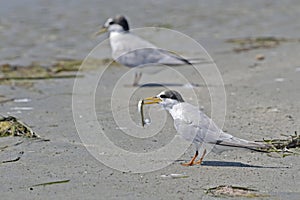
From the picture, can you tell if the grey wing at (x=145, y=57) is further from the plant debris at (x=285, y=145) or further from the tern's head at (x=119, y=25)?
the plant debris at (x=285, y=145)

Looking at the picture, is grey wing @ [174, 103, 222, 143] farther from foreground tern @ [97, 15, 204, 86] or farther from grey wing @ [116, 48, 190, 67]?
grey wing @ [116, 48, 190, 67]

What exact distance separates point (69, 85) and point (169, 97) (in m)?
2.88

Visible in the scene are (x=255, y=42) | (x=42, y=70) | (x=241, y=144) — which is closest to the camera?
(x=241, y=144)

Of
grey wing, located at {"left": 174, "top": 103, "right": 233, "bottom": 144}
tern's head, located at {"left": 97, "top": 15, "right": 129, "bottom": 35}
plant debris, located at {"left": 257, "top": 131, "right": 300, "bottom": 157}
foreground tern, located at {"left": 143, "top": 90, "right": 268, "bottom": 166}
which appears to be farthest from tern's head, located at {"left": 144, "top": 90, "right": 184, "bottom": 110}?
tern's head, located at {"left": 97, "top": 15, "right": 129, "bottom": 35}

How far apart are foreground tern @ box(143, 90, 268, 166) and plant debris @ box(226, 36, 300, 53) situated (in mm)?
4862

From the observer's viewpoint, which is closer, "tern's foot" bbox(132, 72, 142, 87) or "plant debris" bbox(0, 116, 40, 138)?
"plant debris" bbox(0, 116, 40, 138)

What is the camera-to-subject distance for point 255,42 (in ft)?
34.0

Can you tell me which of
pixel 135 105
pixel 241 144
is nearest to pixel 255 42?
pixel 135 105

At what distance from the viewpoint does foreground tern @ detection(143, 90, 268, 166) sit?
467cm

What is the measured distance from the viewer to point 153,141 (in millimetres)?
5367

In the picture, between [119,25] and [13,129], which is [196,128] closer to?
[13,129]

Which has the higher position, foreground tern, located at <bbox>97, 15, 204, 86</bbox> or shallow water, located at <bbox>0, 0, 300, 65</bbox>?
shallow water, located at <bbox>0, 0, 300, 65</bbox>

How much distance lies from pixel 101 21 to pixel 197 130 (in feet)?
26.8

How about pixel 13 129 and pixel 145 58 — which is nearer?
pixel 13 129
